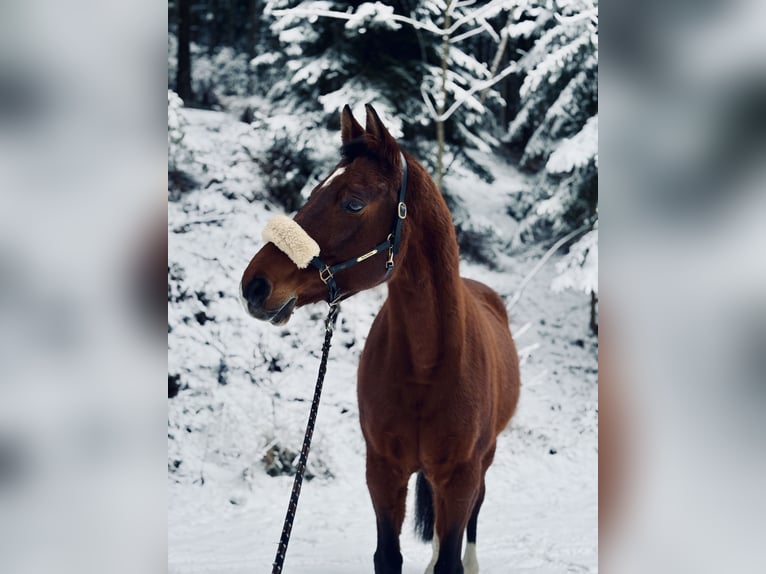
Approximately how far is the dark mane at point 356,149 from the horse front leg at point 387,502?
3.71 ft

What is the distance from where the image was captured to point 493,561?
377cm

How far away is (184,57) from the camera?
337 inches

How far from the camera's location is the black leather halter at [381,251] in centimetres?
189

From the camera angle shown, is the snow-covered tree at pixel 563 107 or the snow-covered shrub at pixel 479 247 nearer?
the snow-covered tree at pixel 563 107

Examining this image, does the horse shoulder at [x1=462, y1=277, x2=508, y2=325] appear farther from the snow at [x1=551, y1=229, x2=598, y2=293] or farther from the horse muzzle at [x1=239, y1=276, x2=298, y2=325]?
the snow at [x1=551, y1=229, x2=598, y2=293]

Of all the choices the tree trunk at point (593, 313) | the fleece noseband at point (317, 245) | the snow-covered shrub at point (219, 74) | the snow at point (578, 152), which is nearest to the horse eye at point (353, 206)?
the fleece noseband at point (317, 245)

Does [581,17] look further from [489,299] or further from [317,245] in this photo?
[317,245]

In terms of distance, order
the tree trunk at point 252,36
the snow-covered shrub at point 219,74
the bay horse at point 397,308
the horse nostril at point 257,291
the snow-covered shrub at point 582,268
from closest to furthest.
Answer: the horse nostril at point 257,291, the bay horse at point 397,308, the snow-covered shrub at point 582,268, the snow-covered shrub at point 219,74, the tree trunk at point 252,36

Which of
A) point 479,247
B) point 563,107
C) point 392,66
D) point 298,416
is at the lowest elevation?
point 298,416

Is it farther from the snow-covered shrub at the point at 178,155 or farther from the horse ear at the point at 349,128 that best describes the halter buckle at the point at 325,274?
the snow-covered shrub at the point at 178,155

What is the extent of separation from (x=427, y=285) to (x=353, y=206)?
1.36 ft

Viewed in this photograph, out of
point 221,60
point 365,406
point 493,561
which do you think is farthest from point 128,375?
point 221,60

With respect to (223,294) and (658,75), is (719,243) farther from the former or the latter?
(223,294)

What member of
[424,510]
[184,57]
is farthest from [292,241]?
[184,57]
